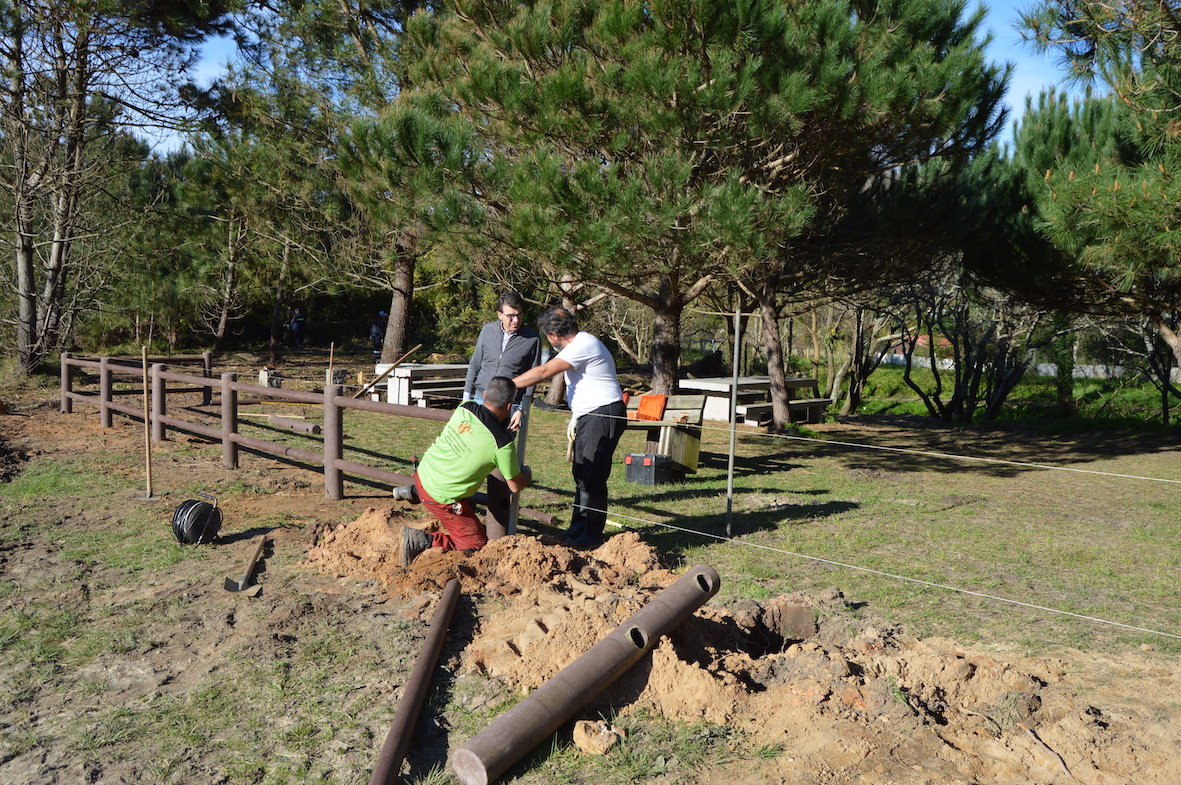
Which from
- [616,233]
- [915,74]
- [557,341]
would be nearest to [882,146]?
[915,74]

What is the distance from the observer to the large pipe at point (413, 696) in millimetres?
2732

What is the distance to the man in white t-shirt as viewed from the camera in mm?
5359

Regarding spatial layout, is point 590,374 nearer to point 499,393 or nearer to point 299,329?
point 499,393

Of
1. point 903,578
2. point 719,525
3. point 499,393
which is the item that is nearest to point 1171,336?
point 719,525

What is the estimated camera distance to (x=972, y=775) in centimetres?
283

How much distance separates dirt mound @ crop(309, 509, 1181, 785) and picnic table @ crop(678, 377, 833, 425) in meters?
10.0

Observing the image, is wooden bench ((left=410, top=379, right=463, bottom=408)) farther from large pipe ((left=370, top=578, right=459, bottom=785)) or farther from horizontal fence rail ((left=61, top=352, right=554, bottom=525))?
large pipe ((left=370, top=578, right=459, bottom=785))

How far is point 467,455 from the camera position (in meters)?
4.71

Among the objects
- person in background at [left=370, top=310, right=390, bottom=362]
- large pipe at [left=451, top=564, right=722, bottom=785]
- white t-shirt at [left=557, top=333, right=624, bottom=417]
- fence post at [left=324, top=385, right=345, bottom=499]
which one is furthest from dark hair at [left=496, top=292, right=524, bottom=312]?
person in background at [left=370, top=310, right=390, bottom=362]

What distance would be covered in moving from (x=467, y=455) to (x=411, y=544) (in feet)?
1.85

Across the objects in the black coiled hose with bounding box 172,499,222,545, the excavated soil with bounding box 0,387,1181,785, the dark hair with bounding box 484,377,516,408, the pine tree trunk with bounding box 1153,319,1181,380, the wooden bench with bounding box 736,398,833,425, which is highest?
the pine tree trunk with bounding box 1153,319,1181,380

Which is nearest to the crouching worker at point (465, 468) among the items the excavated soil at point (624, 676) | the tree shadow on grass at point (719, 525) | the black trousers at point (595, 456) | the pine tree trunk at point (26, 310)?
the excavated soil at point (624, 676)

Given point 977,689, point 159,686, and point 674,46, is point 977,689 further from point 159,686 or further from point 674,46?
point 674,46

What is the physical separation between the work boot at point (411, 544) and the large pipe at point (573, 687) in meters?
1.54
